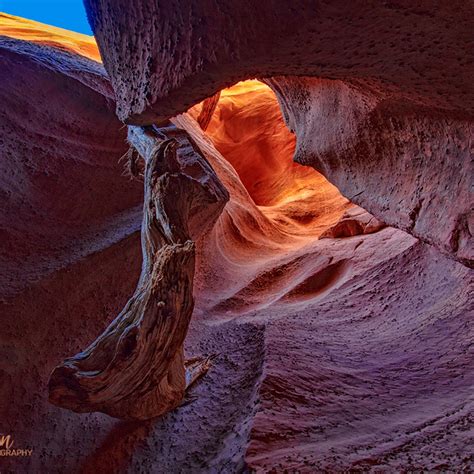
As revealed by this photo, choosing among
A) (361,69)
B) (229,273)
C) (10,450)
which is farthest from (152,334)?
(229,273)

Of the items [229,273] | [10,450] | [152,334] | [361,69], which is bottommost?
[229,273]

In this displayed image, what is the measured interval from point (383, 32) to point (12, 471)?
359cm

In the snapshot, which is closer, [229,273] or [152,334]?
[152,334]

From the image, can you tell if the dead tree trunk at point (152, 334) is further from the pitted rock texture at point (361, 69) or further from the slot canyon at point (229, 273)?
the pitted rock texture at point (361, 69)

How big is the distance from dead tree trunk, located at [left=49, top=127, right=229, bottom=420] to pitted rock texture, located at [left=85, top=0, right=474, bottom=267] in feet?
1.84

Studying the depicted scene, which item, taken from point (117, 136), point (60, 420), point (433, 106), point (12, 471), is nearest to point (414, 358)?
point (433, 106)

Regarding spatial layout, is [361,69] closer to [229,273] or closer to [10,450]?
[10,450]

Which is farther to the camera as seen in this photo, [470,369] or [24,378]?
[24,378]

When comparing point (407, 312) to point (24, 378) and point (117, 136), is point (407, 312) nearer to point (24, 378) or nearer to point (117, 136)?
point (24, 378)

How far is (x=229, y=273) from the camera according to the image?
5.91 metres

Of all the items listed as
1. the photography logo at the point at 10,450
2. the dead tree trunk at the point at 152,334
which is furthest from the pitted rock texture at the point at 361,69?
the photography logo at the point at 10,450

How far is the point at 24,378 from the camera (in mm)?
3283

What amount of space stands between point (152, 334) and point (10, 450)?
1.74m

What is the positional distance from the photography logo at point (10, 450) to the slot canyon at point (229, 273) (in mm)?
35
